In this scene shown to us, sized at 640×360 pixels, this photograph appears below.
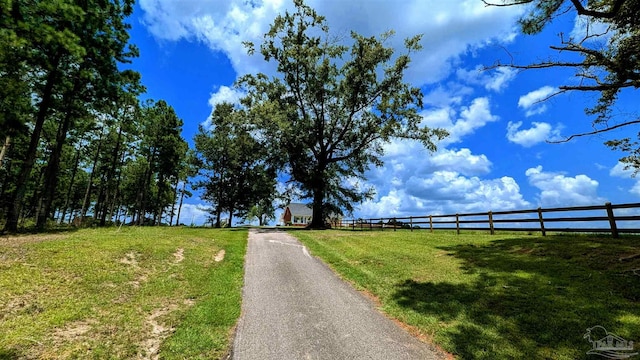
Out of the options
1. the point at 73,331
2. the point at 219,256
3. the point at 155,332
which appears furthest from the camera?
the point at 219,256

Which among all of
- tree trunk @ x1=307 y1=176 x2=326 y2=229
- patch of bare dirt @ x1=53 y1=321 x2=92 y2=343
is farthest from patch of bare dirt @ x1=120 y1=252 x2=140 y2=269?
tree trunk @ x1=307 y1=176 x2=326 y2=229

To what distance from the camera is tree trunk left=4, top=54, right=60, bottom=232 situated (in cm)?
1639

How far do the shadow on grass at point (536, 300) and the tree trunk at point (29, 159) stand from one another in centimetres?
1973

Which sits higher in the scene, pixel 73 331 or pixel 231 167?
pixel 231 167

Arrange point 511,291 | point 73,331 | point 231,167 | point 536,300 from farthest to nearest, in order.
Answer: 1. point 231,167
2. point 511,291
3. point 536,300
4. point 73,331

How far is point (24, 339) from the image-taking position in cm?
528

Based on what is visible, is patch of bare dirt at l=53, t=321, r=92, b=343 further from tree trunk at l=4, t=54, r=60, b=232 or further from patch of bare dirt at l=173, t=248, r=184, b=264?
tree trunk at l=4, t=54, r=60, b=232

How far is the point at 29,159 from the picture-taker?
1689 centimetres

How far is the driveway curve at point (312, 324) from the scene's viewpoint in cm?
547

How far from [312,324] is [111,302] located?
480 cm

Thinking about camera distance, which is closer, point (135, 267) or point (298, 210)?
point (135, 267)

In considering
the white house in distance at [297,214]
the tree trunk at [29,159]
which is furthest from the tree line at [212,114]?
the white house in distance at [297,214]

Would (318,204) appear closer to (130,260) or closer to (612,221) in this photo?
(130,260)

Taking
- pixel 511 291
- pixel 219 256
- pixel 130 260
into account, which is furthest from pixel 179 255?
pixel 511 291
